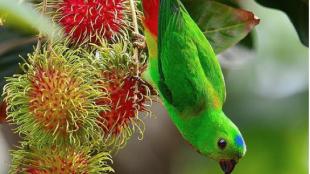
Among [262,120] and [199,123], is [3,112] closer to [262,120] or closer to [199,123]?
[199,123]

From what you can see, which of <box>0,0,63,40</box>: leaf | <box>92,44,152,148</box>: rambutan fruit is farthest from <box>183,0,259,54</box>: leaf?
<box>0,0,63,40</box>: leaf

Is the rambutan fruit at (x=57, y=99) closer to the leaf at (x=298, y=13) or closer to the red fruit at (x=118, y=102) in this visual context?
the red fruit at (x=118, y=102)

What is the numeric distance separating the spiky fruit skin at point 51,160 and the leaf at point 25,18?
219mm

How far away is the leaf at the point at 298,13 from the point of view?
1.91 metres

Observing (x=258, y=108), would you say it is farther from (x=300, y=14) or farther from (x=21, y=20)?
(x=21, y=20)

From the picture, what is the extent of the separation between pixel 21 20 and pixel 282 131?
1.30 meters

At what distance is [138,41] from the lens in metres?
1.55

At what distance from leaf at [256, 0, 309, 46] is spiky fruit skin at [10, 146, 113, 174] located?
668 millimetres

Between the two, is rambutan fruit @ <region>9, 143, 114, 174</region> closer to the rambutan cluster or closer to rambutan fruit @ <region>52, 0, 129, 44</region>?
the rambutan cluster

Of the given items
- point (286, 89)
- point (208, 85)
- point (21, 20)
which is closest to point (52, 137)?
point (21, 20)

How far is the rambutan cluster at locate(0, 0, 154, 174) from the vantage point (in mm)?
1458

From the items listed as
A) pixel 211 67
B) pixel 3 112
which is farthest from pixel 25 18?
pixel 211 67

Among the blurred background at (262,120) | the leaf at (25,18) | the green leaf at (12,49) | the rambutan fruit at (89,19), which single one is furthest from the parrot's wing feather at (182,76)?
the blurred background at (262,120)

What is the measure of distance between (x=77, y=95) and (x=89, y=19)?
0.17m
